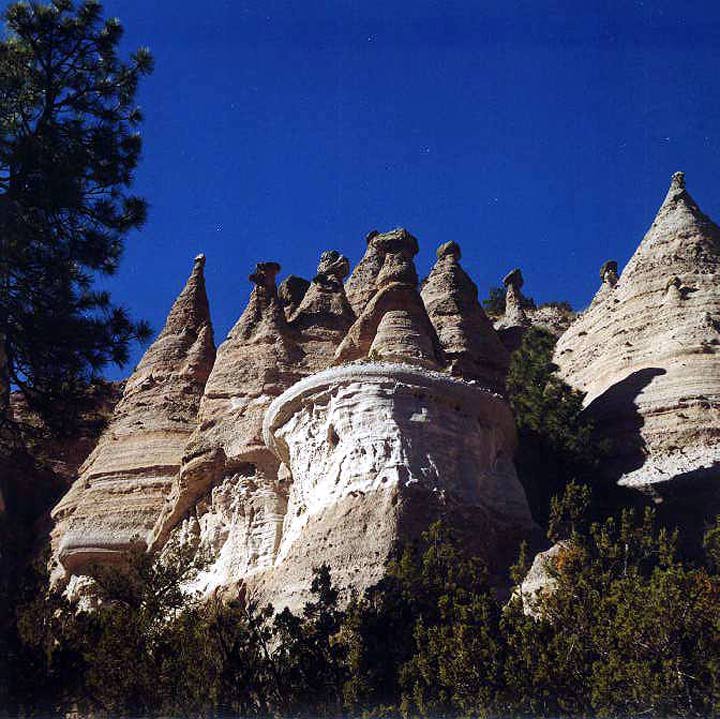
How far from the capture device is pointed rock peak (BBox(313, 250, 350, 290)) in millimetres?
33469

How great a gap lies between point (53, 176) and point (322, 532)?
743 cm

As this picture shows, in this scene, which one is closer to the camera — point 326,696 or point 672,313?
point 326,696

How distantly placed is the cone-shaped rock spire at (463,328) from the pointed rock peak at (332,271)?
2951 mm

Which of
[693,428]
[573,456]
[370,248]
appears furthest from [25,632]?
[370,248]

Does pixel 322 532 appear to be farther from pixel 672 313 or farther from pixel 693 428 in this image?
pixel 672 313

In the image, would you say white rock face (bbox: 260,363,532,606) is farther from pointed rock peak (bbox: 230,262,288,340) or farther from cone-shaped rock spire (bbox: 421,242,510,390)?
pointed rock peak (bbox: 230,262,288,340)

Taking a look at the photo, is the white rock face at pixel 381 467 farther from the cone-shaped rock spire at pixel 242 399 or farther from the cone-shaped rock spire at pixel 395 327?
the cone-shaped rock spire at pixel 395 327

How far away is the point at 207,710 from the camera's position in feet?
41.5

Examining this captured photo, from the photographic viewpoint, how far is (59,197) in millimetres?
15742

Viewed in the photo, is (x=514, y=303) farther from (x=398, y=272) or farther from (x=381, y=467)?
(x=381, y=467)

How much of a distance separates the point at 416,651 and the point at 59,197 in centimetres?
844

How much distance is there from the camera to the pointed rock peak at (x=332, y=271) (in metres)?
33.5

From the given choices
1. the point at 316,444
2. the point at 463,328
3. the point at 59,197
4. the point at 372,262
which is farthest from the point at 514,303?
the point at 59,197

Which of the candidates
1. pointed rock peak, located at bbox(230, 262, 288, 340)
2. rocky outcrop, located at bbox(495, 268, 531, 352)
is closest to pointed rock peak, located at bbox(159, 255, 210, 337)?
pointed rock peak, located at bbox(230, 262, 288, 340)
